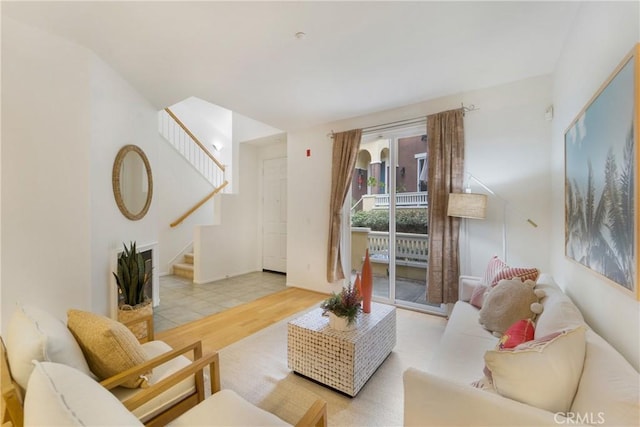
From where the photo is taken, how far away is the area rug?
172cm

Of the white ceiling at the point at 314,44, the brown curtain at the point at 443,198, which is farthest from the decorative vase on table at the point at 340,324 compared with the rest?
the white ceiling at the point at 314,44

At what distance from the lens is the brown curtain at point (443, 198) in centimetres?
312

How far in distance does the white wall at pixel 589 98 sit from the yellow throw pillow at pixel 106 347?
2152 mm

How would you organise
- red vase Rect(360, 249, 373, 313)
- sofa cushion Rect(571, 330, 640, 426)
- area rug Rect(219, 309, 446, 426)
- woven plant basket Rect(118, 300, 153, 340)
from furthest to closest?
1. woven plant basket Rect(118, 300, 153, 340)
2. red vase Rect(360, 249, 373, 313)
3. area rug Rect(219, 309, 446, 426)
4. sofa cushion Rect(571, 330, 640, 426)

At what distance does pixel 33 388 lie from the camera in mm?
704

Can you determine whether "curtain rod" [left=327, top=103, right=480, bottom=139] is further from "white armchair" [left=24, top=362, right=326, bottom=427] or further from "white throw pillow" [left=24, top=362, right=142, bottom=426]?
"white throw pillow" [left=24, top=362, right=142, bottom=426]

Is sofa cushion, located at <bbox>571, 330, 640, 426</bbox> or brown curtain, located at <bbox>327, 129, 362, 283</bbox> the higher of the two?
brown curtain, located at <bbox>327, 129, 362, 283</bbox>

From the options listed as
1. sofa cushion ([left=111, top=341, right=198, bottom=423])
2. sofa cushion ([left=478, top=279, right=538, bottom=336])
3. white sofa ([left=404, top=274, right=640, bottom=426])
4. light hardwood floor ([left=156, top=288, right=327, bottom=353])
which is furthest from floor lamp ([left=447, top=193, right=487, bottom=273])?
sofa cushion ([left=111, top=341, right=198, bottom=423])

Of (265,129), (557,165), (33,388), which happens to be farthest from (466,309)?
(265,129)

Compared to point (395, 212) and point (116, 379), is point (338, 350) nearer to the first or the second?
point (116, 379)

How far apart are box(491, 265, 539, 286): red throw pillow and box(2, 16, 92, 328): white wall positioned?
359 centimetres

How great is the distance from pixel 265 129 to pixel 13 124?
3.47 metres

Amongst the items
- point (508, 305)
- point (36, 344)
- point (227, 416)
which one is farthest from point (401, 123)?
point (36, 344)

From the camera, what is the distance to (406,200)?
3.66 m
